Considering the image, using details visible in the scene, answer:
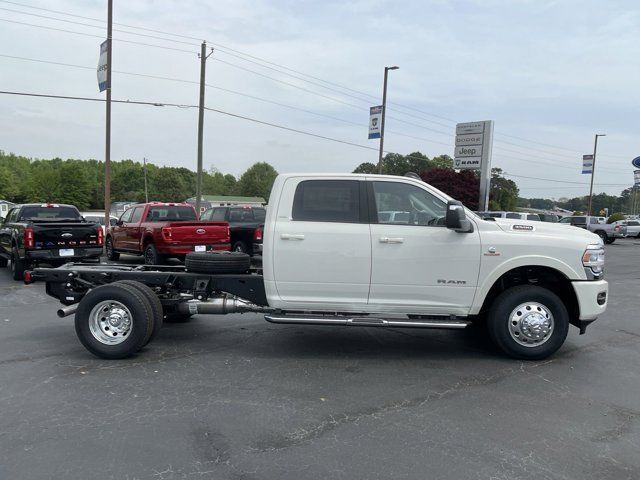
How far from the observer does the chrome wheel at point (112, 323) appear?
5.70 metres

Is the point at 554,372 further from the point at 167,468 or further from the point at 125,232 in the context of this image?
the point at 125,232

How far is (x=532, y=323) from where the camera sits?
566 cm

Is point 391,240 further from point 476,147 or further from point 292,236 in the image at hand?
point 476,147

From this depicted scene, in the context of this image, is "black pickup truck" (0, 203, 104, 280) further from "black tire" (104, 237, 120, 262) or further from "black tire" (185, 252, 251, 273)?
"black tire" (185, 252, 251, 273)

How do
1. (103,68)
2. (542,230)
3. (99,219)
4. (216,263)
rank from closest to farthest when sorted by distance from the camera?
(542,230)
(216,263)
(103,68)
(99,219)

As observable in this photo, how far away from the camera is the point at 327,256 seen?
5629mm

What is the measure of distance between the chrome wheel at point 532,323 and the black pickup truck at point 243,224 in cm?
977

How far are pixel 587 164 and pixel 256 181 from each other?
8050cm

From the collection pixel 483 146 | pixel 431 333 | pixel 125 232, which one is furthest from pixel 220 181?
pixel 431 333

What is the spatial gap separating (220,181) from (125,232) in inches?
4891

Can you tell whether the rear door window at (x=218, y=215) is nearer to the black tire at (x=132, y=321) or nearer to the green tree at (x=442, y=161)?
the black tire at (x=132, y=321)

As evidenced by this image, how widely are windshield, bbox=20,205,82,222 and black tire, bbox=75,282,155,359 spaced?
7986mm

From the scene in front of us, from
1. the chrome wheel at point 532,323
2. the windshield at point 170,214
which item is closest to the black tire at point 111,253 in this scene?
the windshield at point 170,214

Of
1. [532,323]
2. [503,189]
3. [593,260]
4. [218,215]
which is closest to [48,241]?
[218,215]
